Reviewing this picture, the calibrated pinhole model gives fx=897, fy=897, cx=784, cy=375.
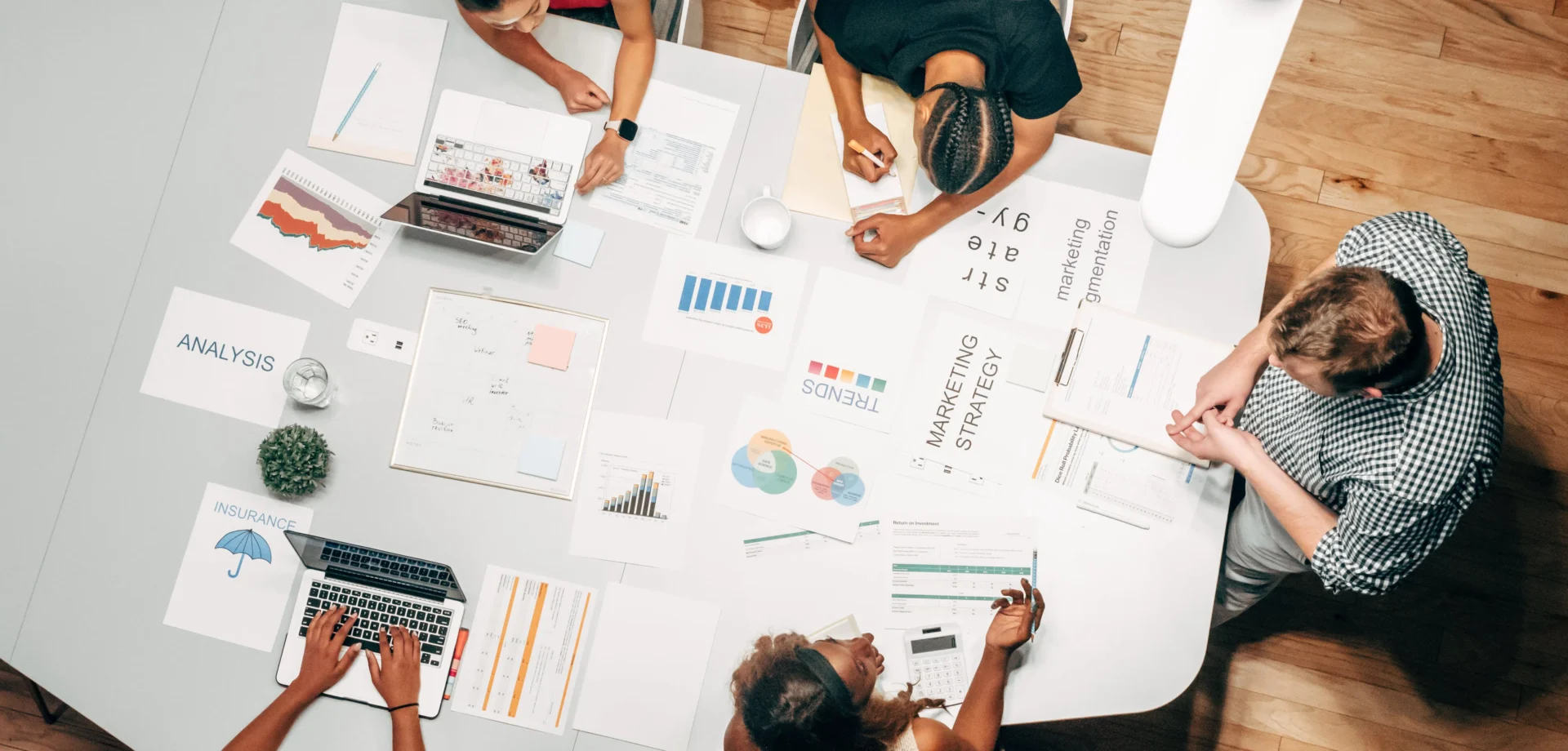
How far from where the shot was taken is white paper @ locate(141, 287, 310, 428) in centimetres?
171

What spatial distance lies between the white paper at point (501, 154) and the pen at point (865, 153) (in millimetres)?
523

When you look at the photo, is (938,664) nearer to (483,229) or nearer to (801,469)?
(801,469)

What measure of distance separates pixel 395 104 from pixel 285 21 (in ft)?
0.97

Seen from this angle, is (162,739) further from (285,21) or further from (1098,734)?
(1098,734)

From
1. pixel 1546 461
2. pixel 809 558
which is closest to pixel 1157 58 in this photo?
pixel 1546 461

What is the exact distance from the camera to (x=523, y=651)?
1.63 m

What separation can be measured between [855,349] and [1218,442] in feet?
2.11

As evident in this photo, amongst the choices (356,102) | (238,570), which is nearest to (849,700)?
(238,570)

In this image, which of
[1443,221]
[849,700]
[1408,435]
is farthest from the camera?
[1443,221]

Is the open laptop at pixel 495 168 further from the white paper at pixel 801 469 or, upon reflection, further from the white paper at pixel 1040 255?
the white paper at pixel 1040 255

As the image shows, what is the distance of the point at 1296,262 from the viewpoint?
7.61ft

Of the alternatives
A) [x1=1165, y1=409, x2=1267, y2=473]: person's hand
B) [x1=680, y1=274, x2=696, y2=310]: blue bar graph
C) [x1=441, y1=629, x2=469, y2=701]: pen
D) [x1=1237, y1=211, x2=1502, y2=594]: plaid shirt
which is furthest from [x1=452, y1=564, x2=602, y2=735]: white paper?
[x1=1237, y1=211, x2=1502, y2=594]: plaid shirt

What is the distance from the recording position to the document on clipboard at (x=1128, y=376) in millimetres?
1623

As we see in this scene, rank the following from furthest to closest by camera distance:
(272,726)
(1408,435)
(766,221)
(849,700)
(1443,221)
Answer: (1443,221) → (766,221) → (272,726) → (849,700) → (1408,435)
